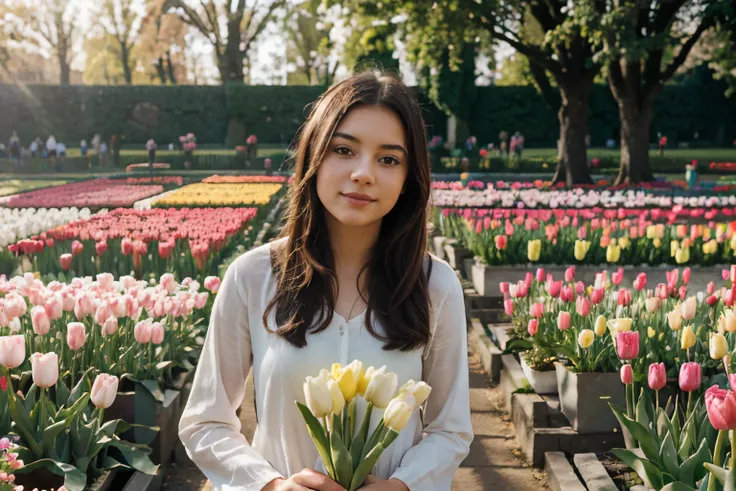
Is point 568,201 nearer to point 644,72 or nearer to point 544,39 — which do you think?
point 544,39

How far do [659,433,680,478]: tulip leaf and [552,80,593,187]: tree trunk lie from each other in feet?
61.1

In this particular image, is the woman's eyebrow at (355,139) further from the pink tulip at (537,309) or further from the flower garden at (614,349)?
the pink tulip at (537,309)

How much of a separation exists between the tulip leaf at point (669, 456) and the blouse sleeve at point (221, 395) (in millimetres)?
1601

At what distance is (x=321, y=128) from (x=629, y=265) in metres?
6.29

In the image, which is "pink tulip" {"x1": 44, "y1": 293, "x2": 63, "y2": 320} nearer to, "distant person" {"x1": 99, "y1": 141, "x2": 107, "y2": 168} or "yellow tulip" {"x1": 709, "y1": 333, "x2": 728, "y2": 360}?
"yellow tulip" {"x1": 709, "y1": 333, "x2": 728, "y2": 360}

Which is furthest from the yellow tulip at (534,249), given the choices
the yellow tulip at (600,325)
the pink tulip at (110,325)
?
the pink tulip at (110,325)

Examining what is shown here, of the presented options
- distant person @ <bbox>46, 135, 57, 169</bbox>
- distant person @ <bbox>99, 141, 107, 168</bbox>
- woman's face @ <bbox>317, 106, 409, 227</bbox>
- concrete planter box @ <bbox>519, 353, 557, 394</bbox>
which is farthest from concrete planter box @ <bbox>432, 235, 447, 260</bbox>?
distant person @ <bbox>99, 141, 107, 168</bbox>

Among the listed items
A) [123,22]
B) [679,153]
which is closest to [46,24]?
[123,22]

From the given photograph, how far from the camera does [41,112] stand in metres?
40.6

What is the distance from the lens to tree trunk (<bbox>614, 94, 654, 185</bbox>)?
67.2 ft

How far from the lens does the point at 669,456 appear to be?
2959 millimetres

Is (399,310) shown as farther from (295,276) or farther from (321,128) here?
(321,128)

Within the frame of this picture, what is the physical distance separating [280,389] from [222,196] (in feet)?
45.7

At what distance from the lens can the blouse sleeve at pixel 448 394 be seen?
2.05 meters
